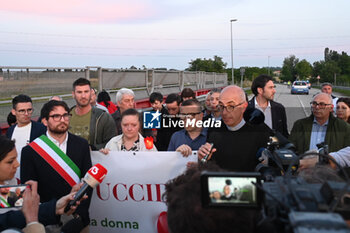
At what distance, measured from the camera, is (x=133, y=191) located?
347 centimetres

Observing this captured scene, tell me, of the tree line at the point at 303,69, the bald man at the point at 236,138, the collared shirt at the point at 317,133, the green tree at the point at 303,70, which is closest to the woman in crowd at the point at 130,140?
the bald man at the point at 236,138

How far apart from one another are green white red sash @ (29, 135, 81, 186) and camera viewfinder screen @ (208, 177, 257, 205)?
2.29 meters

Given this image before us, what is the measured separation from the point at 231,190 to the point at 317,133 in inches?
135

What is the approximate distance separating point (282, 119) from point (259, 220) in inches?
156

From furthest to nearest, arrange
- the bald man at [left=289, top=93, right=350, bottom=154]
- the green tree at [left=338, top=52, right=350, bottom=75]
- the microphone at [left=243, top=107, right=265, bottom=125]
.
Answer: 1. the green tree at [left=338, top=52, right=350, bottom=75]
2. the bald man at [left=289, top=93, right=350, bottom=154]
3. the microphone at [left=243, top=107, right=265, bottom=125]

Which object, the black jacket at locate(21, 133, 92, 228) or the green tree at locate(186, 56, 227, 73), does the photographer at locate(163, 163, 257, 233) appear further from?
the green tree at locate(186, 56, 227, 73)

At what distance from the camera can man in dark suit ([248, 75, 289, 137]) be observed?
4.83 metres

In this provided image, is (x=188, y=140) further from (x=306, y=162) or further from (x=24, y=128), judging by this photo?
(x=24, y=128)

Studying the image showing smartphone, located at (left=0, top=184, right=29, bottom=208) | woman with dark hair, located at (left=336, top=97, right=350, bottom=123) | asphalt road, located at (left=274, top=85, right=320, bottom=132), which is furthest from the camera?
asphalt road, located at (left=274, top=85, right=320, bottom=132)

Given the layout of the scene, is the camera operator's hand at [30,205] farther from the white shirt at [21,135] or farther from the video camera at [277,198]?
the white shirt at [21,135]

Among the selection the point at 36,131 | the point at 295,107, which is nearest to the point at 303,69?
the point at 295,107

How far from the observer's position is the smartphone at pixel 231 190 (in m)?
1.12

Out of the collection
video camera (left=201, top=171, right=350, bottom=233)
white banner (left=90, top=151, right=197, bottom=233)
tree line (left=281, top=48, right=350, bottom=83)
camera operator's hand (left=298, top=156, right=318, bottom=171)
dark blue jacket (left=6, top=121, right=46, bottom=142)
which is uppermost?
tree line (left=281, top=48, right=350, bottom=83)

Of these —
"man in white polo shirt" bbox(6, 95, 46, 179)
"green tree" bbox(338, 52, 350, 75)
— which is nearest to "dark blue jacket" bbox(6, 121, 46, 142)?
"man in white polo shirt" bbox(6, 95, 46, 179)
